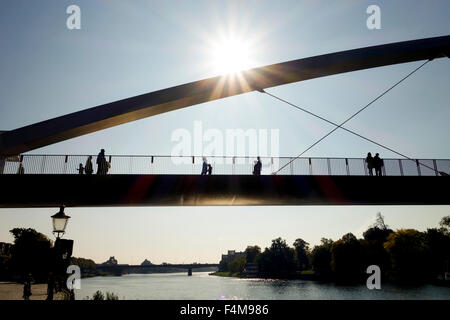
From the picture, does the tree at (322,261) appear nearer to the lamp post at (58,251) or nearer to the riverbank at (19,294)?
the riverbank at (19,294)

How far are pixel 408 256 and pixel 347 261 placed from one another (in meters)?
10.8

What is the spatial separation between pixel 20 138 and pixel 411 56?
26137 mm

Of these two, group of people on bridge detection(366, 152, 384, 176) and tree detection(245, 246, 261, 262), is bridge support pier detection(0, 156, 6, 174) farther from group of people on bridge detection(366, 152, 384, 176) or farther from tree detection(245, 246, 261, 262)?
tree detection(245, 246, 261, 262)

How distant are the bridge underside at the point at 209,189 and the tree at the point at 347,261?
135 feet

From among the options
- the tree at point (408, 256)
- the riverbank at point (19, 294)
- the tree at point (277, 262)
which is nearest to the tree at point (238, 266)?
the tree at point (277, 262)

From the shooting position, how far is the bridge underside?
1630 centimetres

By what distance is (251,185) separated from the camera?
17.1 metres

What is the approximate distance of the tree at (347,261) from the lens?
55.4 m

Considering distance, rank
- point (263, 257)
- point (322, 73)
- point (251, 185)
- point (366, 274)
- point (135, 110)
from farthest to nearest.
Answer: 1. point (263, 257)
2. point (366, 274)
3. point (322, 73)
4. point (135, 110)
5. point (251, 185)

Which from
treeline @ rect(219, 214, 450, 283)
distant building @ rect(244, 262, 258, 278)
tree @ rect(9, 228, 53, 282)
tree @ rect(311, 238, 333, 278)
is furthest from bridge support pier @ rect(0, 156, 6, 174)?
distant building @ rect(244, 262, 258, 278)

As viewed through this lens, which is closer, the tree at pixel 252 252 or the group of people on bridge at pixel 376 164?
the group of people on bridge at pixel 376 164
